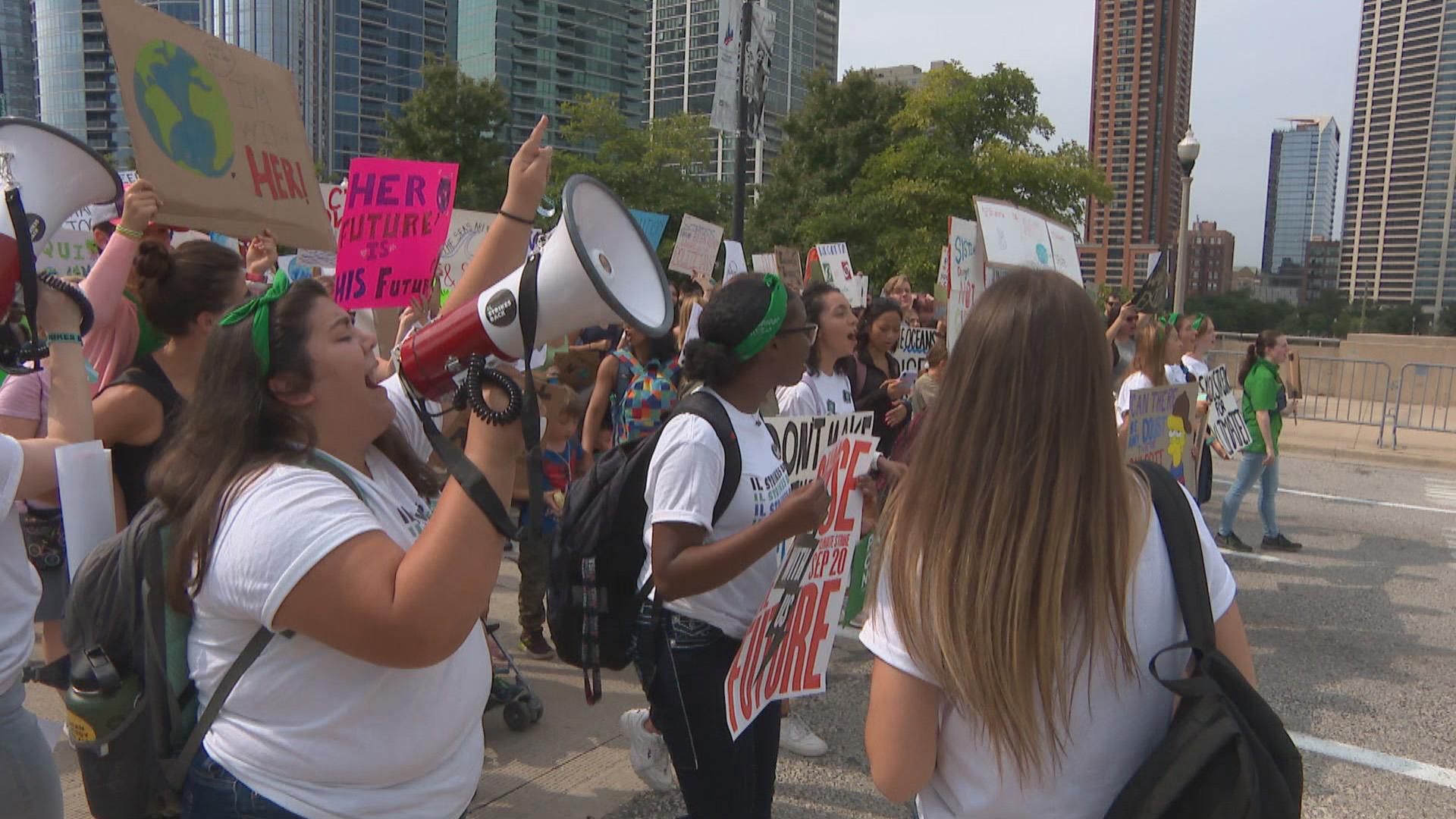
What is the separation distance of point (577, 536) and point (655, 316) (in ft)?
4.35

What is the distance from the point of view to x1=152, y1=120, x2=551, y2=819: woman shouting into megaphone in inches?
52.6

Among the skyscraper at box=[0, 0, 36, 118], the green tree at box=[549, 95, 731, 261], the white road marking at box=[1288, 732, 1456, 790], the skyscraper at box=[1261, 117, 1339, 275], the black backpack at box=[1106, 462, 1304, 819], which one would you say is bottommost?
the white road marking at box=[1288, 732, 1456, 790]

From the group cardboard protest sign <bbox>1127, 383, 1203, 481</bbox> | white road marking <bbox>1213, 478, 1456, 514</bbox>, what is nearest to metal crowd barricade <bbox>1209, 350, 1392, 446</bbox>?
white road marking <bbox>1213, 478, 1456, 514</bbox>

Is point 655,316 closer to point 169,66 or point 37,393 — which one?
point 37,393

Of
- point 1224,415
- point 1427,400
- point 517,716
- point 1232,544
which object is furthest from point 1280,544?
point 1427,400

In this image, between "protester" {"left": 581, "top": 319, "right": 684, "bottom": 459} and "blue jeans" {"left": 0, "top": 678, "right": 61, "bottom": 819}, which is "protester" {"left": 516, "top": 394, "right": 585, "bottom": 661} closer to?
"protester" {"left": 581, "top": 319, "right": 684, "bottom": 459}

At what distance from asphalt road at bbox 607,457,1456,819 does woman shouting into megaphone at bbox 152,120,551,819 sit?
86.5 inches

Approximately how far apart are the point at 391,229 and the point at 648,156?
81.8 feet

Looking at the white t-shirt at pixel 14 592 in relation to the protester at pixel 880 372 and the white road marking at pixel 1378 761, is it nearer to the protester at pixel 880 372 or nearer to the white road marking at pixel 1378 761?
the protester at pixel 880 372

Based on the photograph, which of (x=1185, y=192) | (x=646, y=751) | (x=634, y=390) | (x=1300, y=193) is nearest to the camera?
(x=646, y=751)

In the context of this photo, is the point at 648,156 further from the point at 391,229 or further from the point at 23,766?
the point at 23,766

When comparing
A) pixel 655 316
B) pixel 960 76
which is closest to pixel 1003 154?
pixel 960 76

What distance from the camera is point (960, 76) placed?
24141mm

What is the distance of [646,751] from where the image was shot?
338 cm
